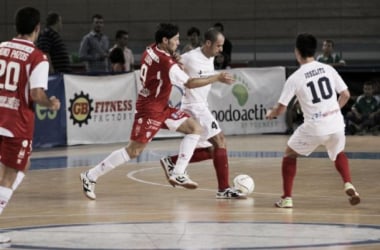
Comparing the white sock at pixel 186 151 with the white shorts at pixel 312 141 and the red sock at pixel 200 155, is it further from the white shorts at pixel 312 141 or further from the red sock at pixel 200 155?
the white shorts at pixel 312 141

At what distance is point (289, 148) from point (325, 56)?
40.0 ft

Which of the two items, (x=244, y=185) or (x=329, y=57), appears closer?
(x=244, y=185)

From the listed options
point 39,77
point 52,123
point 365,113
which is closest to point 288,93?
point 39,77

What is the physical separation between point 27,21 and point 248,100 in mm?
14347

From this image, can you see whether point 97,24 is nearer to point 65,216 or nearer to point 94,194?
point 94,194

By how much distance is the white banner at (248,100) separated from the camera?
22844 mm

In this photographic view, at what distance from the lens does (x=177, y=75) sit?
12055mm

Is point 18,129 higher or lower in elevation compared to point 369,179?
higher

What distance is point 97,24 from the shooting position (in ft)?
72.0

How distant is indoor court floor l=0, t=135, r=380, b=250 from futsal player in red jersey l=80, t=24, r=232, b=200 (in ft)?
0.99

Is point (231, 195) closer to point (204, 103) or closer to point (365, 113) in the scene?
point (204, 103)

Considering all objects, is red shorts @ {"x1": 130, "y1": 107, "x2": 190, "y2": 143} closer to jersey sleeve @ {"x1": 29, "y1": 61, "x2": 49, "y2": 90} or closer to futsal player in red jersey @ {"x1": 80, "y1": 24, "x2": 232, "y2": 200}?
futsal player in red jersey @ {"x1": 80, "y1": 24, "x2": 232, "y2": 200}

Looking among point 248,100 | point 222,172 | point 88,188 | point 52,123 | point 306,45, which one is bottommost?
point 248,100

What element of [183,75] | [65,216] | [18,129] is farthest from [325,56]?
[18,129]
